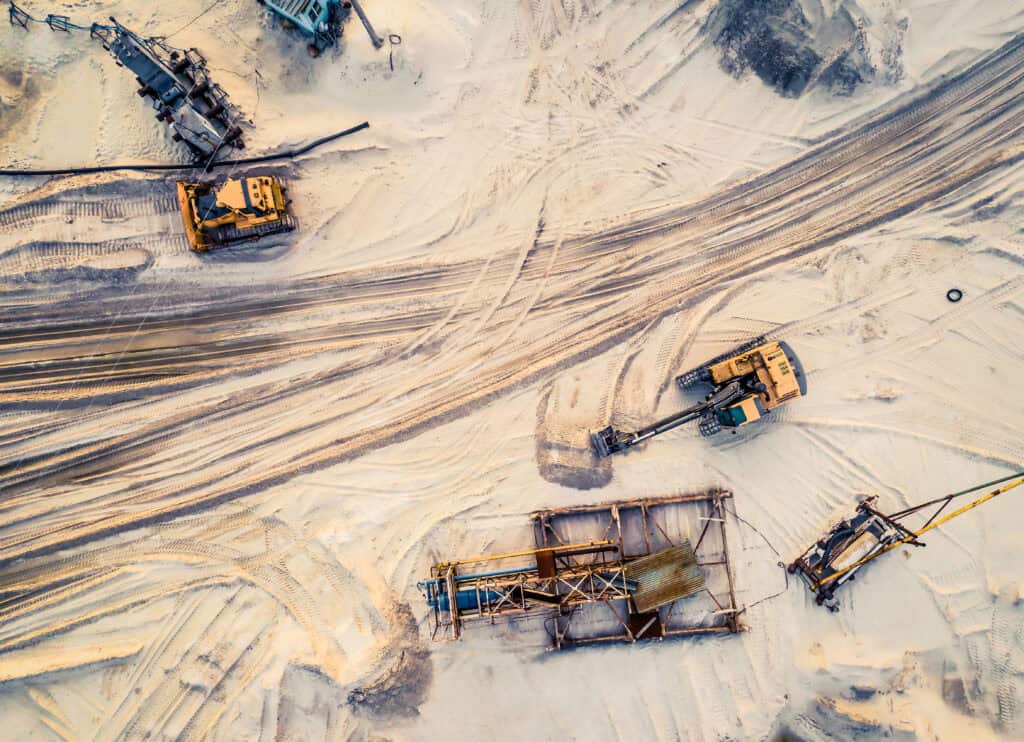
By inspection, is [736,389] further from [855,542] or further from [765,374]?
[855,542]

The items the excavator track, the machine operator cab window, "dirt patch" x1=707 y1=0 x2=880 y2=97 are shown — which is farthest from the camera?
"dirt patch" x1=707 y1=0 x2=880 y2=97

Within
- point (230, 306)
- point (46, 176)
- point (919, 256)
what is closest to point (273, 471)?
point (230, 306)

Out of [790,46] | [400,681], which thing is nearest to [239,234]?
[400,681]

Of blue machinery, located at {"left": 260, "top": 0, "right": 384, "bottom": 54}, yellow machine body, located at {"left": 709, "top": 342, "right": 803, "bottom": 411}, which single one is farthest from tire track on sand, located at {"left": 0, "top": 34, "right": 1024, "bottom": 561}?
blue machinery, located at {"left": 260, "top": 0, "right": 384, "bottom": 54}

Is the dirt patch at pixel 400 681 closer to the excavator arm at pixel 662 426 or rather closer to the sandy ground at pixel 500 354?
the sandy ground at pixel 500 354

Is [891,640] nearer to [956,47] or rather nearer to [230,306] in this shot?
[956,47]

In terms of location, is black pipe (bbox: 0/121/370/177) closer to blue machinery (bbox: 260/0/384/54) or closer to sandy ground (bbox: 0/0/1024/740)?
sandy ground (bbox: 0/0/1024/740)
